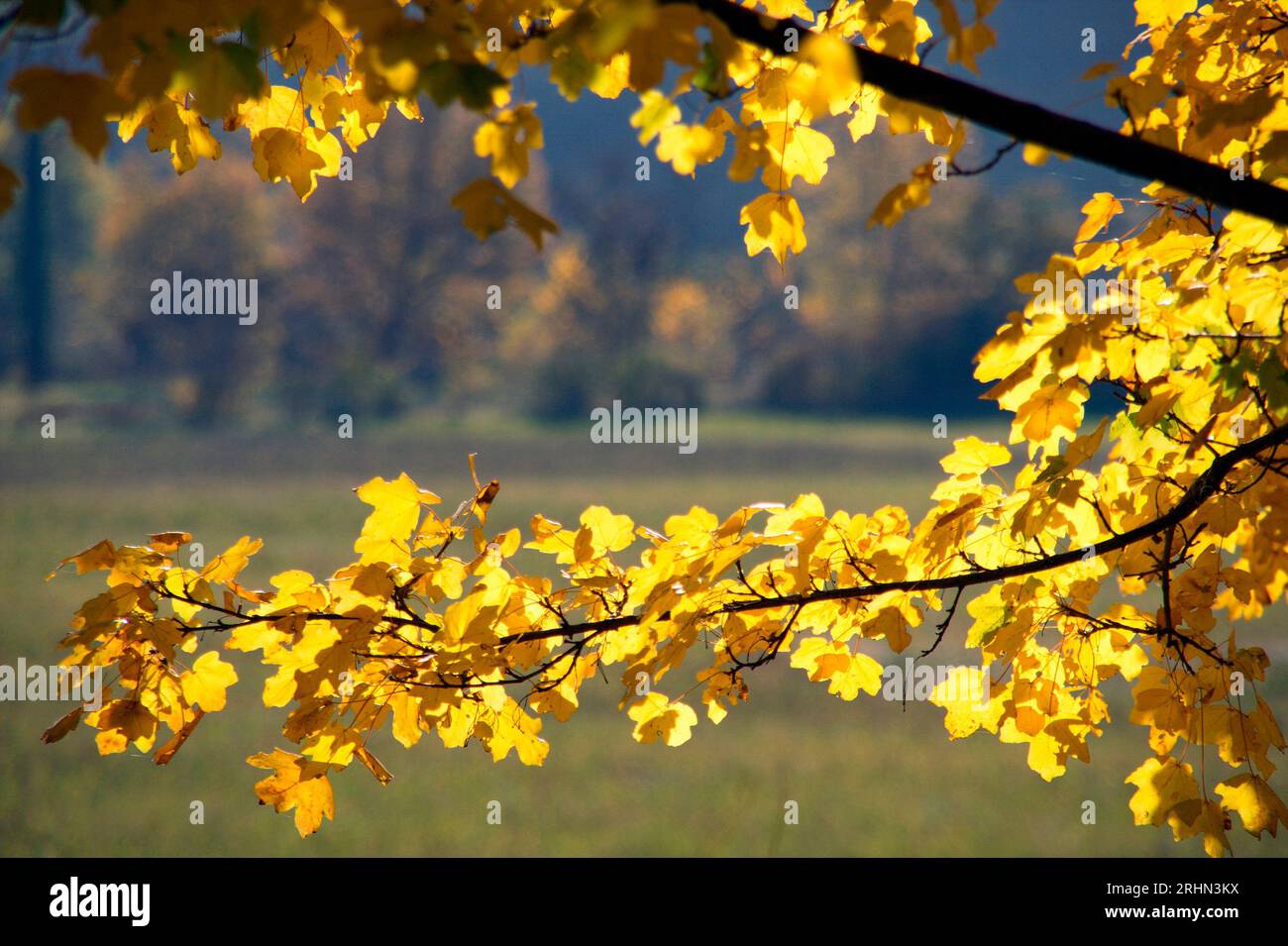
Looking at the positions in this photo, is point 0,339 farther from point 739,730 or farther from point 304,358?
point 739,730

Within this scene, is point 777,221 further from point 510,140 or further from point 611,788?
point 611,788

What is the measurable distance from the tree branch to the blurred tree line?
130ft

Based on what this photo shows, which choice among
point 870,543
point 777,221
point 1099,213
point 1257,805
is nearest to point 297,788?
point 870,543

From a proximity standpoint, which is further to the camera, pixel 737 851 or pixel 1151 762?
pixel 737 851

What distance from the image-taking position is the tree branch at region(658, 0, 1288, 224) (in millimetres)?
1212

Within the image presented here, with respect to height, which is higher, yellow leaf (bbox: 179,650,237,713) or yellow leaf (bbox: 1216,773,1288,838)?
yellow leaf (bbox: 179,650,237,713)

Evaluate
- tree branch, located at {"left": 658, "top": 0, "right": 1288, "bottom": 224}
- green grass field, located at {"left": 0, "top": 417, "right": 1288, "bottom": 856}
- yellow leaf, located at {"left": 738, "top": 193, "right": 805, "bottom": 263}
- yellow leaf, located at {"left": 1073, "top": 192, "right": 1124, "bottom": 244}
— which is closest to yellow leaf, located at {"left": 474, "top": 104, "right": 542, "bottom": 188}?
tree branch, located at {"left": 658, "top": 0, "right": 1288, "bottom": 224}

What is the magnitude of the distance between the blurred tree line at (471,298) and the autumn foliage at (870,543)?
39.0 meters

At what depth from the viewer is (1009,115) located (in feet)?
4.00

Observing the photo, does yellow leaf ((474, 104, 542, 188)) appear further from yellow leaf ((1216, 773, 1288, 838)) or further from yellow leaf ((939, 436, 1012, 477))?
yellow leaf ((1216, 773, 1288, 838))
